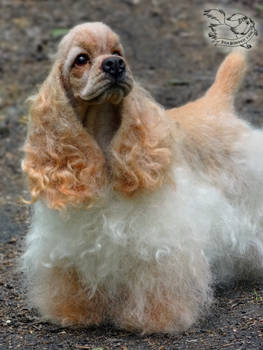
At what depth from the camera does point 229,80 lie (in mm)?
4938

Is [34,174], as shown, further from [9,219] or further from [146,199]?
[9,219]

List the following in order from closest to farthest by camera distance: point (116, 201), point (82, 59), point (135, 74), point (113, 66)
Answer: point (113, 66)
point (82, 59)
point (116, 201)
point (135, 74)

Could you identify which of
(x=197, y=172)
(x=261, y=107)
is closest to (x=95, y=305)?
(x=197, y=172)

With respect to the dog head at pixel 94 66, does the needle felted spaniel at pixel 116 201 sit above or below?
below

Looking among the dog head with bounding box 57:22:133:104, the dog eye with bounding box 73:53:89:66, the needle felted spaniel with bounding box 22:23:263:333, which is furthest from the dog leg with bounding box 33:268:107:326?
the dog eye with bounding box 73:53:89:66

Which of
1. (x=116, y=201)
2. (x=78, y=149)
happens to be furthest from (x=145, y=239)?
(x=78, y=149)

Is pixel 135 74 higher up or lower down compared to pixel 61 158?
lower down

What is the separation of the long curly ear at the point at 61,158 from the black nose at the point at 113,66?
34 cm

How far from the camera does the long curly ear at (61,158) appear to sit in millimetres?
3678

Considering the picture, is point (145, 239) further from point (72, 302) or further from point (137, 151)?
point (72, 302)

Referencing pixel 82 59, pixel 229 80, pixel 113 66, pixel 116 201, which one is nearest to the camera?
pixel 113 66

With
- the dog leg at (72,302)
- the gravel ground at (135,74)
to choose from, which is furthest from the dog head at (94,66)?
the gravel ground at (135,74)

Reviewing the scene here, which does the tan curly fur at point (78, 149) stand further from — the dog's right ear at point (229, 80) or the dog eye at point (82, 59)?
the dog's right ear at point (229, 80)

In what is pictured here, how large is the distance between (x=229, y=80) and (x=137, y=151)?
1513 mm
